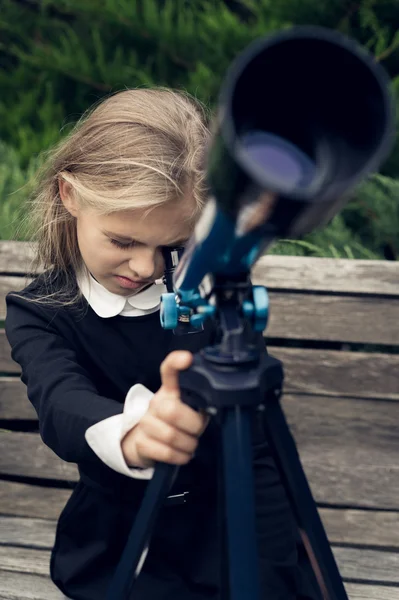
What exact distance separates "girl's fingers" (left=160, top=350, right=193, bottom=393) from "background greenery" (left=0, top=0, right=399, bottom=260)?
49.5 inches

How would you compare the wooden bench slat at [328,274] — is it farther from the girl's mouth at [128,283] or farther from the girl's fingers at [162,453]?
the girl's fingers at [162,453]

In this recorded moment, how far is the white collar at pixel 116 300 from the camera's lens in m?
1.26

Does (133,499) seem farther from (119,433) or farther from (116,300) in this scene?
(119,433)

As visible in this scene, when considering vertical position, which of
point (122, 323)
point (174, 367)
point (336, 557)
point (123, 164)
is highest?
point (174, 367)

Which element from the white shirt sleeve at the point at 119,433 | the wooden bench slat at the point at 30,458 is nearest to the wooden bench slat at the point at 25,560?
the wooden bench slat at the point at 30,458

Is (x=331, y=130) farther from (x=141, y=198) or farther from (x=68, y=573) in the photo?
(x=68, y=573)

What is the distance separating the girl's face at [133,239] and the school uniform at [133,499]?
104 mm

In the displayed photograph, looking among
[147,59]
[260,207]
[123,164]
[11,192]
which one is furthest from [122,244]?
[147,59]

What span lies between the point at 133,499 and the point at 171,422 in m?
0.58

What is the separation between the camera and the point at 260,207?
0.60 meters

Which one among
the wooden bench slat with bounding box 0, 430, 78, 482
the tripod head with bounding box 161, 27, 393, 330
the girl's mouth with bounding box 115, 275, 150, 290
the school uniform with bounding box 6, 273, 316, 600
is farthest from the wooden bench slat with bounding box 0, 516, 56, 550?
the tripod head with bounding box 161, 27, 393, 330

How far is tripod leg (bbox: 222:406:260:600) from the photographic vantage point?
71 centimetres

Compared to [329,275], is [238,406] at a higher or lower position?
higher

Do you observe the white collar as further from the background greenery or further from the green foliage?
the background greenery
